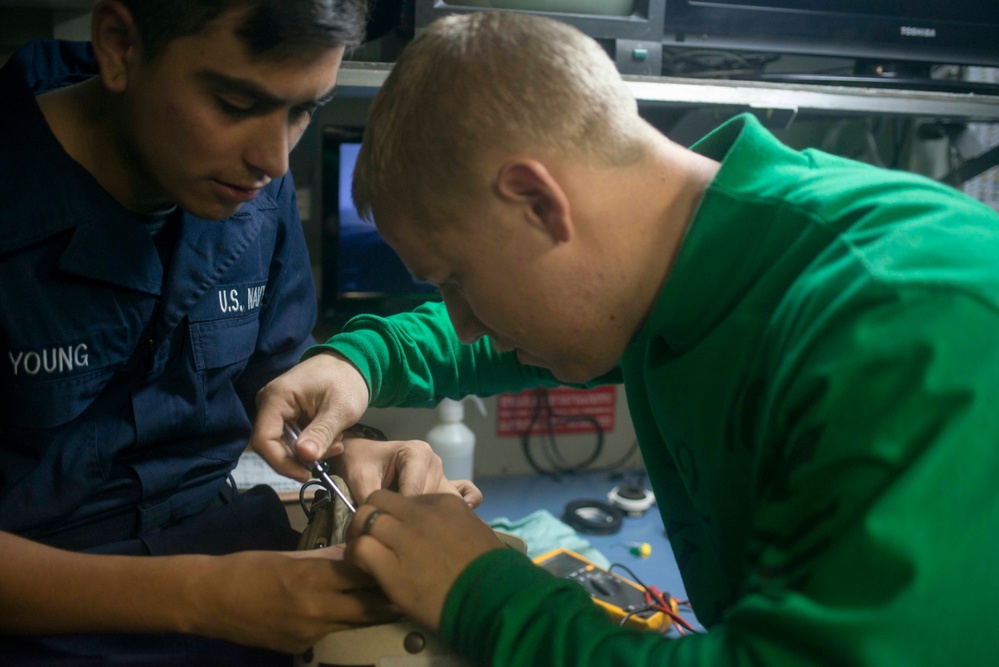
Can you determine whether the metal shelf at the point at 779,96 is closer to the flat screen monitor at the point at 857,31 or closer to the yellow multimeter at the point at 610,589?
the flat screen monitor at the point at 857,31

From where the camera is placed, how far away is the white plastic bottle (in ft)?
5.77

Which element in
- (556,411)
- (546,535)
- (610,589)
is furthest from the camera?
(556,411)

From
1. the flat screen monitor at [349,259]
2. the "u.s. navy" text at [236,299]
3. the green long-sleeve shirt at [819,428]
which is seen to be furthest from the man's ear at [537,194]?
the flat screen monitor at [349,259]

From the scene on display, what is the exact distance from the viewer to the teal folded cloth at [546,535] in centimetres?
153

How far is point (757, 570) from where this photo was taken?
51 centimetres

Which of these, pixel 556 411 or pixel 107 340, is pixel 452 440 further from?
pixel 107 340

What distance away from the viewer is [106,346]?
92cm

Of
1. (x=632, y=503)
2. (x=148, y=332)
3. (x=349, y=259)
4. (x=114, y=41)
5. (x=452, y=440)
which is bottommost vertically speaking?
(x=632, y=503)

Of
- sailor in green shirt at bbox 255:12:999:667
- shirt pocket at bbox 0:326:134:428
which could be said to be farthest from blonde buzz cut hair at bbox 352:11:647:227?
shirt pocket at bbox 0:326:134:428

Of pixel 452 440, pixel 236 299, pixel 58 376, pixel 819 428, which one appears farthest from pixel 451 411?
pixel 819 428

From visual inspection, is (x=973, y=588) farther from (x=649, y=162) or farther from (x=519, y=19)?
(x=519, y=19)

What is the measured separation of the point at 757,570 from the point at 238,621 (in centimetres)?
49

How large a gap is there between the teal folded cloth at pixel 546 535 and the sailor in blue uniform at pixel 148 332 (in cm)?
60

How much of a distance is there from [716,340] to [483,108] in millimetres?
276
